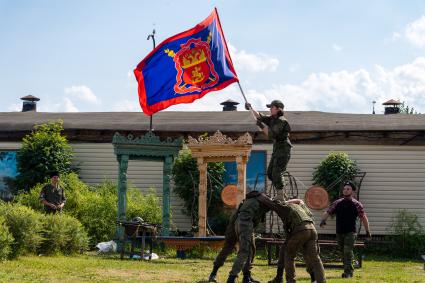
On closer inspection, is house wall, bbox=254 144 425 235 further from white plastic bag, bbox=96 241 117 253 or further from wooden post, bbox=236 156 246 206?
white plastic bag, bbox=96 241 117 253

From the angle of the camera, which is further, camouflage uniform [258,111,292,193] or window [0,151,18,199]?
window [0,151,18,199]

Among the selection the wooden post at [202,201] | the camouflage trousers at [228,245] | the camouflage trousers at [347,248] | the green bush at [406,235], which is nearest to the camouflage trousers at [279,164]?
the camouflage trousers at [228,245]

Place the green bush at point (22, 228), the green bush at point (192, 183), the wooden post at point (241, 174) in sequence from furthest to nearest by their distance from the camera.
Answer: the green bush at point (192, 183)
the wooden post at point (241, 174)
the green bush at point (22, 228)

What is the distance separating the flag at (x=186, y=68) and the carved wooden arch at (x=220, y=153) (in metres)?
1.96

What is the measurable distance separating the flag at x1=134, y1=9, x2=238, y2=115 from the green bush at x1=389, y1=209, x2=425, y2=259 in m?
9.54

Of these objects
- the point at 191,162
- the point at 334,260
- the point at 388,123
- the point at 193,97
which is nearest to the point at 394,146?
the point at 388,123

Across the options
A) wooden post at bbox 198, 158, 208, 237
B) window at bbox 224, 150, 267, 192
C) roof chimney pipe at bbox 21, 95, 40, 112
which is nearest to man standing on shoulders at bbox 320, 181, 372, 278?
wooden post at bbox 198, 158, 208, 237

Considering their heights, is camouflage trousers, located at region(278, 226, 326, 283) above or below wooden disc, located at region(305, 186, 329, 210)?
below

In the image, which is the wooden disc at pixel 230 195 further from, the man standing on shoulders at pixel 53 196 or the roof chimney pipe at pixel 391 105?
the roof chimney pipe at pixel 391 105

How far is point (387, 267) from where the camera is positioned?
19406 mm

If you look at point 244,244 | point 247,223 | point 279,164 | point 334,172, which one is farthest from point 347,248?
point 334,172

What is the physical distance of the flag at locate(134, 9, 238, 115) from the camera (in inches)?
681

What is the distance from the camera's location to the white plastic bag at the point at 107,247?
66.9 ft

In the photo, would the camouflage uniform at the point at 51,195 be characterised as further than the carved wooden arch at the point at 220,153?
No
